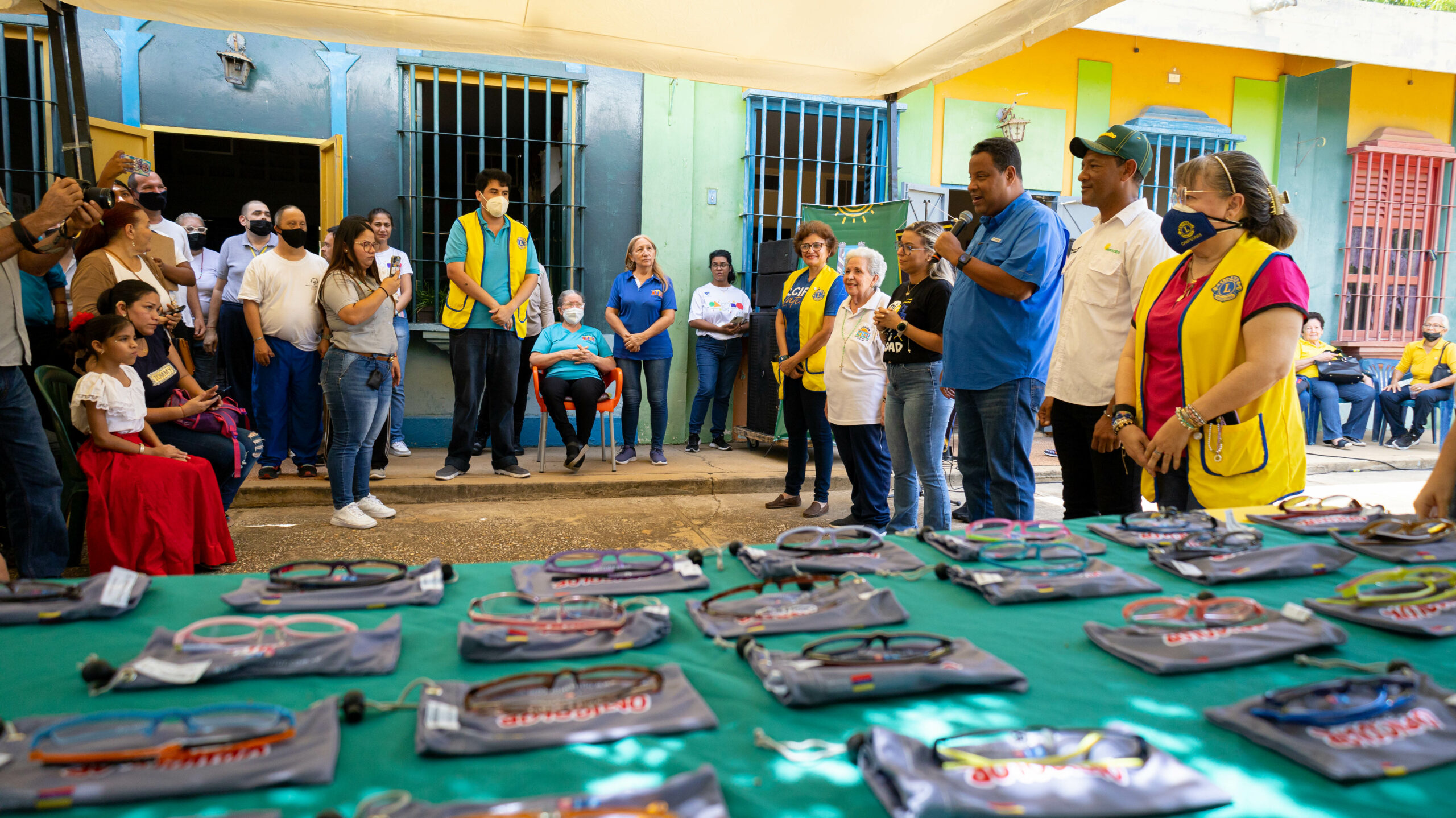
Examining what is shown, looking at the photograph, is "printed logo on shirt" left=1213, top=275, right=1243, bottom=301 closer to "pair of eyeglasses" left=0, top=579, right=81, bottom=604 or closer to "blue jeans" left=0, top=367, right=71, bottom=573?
"pair of eyeglasses" left=0, top=579, right=81, bottom=604

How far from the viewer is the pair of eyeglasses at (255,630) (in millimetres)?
1288

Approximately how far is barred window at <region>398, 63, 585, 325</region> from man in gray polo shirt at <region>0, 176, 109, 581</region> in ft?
12.3

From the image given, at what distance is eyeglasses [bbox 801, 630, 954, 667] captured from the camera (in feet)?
4.00

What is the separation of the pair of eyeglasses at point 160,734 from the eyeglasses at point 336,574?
19.6 inches

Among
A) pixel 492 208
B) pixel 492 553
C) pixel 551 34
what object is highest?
pixel 551 34

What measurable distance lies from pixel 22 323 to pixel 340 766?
3.22m

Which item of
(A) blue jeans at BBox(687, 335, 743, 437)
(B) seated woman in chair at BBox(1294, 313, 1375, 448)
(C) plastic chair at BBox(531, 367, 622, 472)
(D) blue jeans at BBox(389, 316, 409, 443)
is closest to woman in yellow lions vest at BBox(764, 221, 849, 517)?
(C) plastic chair at BBox(531, 367, 622, 472)

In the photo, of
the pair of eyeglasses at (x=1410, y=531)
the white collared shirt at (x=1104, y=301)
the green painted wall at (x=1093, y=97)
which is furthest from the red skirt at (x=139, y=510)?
the green painted wall at (x=1093, y=97)

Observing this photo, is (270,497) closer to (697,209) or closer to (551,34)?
(551,34)

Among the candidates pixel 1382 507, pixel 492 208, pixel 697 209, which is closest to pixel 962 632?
pixel 1382 507

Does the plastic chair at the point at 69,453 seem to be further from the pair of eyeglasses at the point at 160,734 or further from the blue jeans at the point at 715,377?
the blue jeans at the point at 715,377

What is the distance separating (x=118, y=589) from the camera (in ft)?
4.88

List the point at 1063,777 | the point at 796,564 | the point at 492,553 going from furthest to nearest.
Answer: the point at 492,553
the point at 796,564
the point at 1063,777

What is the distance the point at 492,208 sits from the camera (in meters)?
5.74
